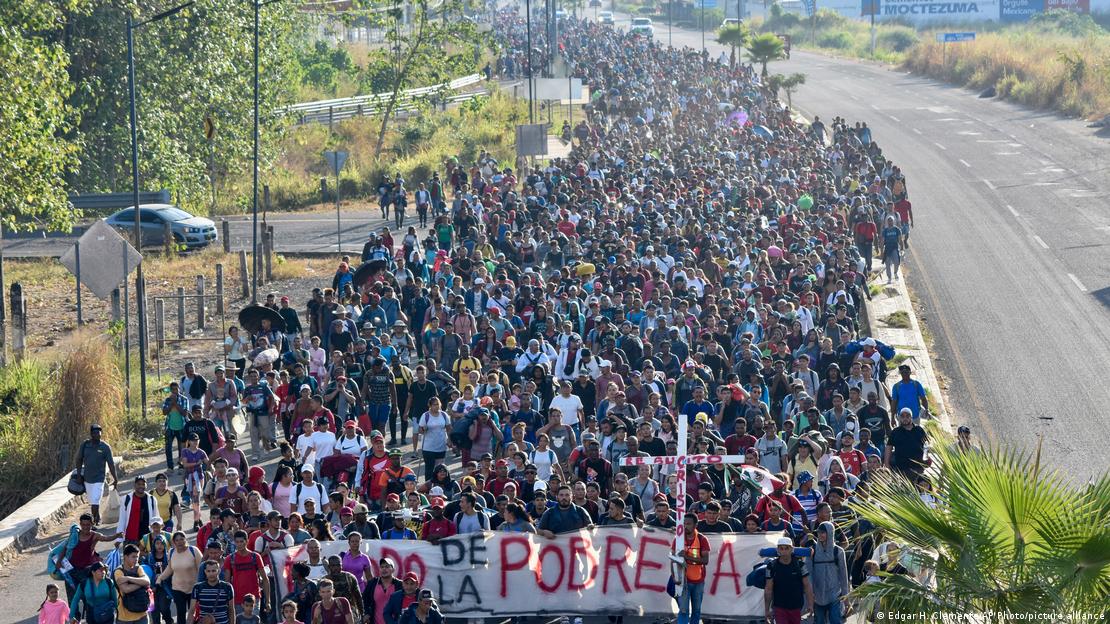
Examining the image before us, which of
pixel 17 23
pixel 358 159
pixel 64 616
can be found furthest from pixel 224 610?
pixel 358 159

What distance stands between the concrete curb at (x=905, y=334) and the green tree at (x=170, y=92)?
20174 mm

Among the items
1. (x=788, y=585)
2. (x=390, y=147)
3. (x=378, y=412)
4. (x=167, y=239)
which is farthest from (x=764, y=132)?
(x=788, y=585)

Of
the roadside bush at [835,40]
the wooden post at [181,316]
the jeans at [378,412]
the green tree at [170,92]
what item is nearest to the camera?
the jeans at [378,412]

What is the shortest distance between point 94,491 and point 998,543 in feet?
39.1

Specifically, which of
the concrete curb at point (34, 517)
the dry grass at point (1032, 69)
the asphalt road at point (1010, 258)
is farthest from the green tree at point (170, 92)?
the dry grass at point (1032, 69)

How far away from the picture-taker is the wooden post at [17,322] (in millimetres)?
25297

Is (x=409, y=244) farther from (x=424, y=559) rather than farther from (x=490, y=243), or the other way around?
(x=424, y=559)

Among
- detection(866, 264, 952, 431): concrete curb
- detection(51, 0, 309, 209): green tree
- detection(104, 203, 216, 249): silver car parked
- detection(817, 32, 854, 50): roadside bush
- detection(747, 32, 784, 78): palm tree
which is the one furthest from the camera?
detection(817, 32, 854, 50): roadside bush

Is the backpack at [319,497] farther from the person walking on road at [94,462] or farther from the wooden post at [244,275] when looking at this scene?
the wooden post at [244,275]

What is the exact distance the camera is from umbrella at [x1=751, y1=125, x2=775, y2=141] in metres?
44.7

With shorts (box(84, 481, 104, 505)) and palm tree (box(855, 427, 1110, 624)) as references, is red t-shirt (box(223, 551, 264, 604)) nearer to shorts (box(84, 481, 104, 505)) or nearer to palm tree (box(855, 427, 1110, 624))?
shorts (box(84, 481, 104, 505))

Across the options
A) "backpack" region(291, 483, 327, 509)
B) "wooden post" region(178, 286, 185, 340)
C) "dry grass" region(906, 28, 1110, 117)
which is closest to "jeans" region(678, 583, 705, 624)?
"backpack" region(291, 483, 327, 509)

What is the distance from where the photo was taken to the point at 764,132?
150 ft

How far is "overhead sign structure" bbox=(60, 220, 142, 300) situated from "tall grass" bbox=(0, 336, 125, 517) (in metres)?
0.90
